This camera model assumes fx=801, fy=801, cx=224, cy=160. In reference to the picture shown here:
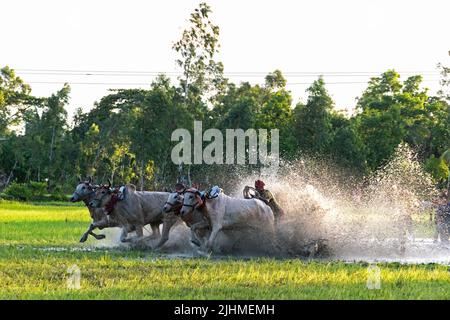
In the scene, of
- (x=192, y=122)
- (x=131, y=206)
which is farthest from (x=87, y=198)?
(x=192, y=122)

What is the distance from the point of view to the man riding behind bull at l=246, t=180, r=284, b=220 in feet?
56.2

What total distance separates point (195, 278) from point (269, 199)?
19.4 feet

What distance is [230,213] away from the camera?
16.2 m

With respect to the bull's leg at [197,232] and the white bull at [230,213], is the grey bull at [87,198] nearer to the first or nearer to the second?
the bull's leg at [197,232]

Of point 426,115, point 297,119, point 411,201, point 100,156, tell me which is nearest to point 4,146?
point 100,156

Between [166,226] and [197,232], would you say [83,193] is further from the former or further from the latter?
[197,232]

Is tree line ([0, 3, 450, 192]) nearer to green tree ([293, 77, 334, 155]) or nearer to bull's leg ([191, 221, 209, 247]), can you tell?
green tree ([293, 77, 334, 155])

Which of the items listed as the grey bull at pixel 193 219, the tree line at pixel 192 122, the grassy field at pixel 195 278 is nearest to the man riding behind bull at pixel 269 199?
the grey bull at pixel 193 219

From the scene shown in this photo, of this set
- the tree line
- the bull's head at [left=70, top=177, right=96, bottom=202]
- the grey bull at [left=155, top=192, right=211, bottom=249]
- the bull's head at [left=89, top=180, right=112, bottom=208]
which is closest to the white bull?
the grey bull at [left=155, top=192, right=211, bottom=249]

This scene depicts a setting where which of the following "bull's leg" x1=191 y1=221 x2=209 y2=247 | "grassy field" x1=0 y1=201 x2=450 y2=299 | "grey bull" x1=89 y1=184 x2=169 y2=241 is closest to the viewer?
"grassy field" x1=0 y1=201 x2=450 y2=299

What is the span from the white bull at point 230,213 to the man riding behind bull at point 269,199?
0.58 meters

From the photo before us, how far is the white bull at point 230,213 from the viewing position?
16.0 meters

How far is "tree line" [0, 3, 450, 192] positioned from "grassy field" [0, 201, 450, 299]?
2742 cm
